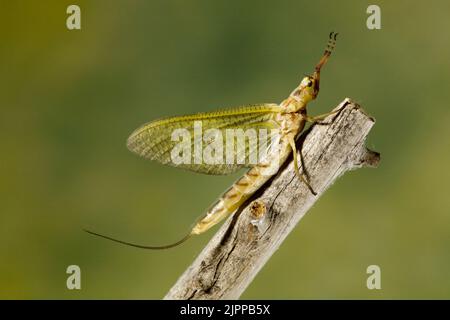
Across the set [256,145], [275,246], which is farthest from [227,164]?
[275,246]

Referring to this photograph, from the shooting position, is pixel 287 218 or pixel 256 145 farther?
pixel 256 145

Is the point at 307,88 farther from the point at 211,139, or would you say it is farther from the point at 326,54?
the point at 211,139

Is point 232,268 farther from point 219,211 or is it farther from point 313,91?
point 313,91

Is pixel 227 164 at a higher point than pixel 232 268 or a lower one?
higher

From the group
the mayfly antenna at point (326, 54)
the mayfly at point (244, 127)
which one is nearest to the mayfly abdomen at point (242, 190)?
the mayfly at point (244, 127)

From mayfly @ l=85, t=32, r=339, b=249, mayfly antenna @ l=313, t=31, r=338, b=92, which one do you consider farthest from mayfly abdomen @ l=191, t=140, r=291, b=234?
mayfly antenna @ l=313, t=31, r=338, b=92

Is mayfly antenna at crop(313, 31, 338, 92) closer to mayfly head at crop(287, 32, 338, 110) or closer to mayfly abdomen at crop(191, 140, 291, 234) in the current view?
mayfly head at crop(287, 32, 338, 110)

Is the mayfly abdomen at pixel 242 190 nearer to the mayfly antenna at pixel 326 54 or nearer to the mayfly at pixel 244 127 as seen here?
the mayfly at pixel 244 127
